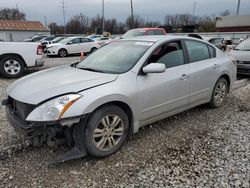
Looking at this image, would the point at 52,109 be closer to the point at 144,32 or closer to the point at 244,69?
the point at 244,69

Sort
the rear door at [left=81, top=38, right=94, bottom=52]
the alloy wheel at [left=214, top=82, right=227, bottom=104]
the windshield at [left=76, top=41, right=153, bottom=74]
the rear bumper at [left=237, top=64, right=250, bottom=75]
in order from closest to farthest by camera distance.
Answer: the windshield at [left=76, top=41, right=153, bottom=74] → the alloy wheel at [left=214, top=82, right=227, bottom=104] → the rear bumper at [left=237, top=64, right=250, bottom=75] → the rear door at [left=81, top=38, right=94, bottom=52]

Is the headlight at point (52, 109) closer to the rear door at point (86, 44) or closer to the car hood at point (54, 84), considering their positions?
the car hood at point (54, 84)

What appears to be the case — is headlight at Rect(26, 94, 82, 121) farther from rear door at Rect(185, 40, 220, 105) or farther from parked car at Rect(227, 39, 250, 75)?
parked car at Rect(227, 39, 250, 75)

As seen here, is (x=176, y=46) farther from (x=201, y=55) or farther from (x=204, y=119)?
(x=204, y=119)

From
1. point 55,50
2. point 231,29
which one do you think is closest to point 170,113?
point 55,50

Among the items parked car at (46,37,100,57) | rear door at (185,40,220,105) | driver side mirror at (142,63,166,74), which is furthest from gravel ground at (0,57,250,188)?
parked car at (46,37,100,57)

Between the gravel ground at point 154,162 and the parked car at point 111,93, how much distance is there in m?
0.22

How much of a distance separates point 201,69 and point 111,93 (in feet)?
6.66

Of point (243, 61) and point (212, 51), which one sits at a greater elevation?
point (212, 51)

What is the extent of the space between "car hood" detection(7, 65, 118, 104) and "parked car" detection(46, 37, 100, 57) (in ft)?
43.3

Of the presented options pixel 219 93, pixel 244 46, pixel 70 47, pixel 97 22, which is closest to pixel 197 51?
pixel 219 93

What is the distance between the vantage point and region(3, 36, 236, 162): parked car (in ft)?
8.79

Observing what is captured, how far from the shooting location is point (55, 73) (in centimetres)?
352

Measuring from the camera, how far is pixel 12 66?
800 centimetres
